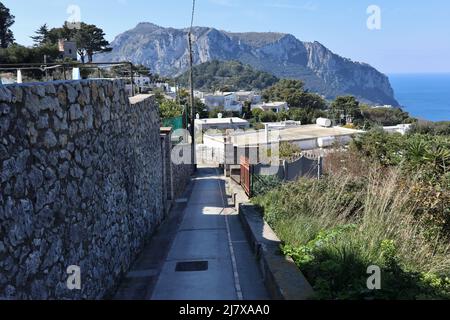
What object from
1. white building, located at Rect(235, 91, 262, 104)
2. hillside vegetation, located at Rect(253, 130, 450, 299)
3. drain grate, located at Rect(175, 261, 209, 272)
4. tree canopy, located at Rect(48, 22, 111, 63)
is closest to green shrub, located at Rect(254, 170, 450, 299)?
hillside vegetation, located at Rect(253, 130, 450, 299)

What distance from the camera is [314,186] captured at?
9.48 m

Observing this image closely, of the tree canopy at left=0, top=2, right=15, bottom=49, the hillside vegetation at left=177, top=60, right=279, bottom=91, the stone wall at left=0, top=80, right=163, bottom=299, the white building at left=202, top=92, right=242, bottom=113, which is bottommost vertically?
the stone wall at left=0, top=80, right=163, bottom=299

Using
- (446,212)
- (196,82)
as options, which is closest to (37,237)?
(446,212)

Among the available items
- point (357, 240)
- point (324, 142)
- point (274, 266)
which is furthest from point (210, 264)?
point (324, 142)

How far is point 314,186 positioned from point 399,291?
4.85m

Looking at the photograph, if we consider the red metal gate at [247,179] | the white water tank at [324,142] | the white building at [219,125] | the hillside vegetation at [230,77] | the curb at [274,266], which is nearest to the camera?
the curb at [274,266]

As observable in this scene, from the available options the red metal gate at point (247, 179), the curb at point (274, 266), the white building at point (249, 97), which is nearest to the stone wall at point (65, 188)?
the curb at point (274, 266)

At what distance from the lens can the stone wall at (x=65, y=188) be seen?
343 centimetres

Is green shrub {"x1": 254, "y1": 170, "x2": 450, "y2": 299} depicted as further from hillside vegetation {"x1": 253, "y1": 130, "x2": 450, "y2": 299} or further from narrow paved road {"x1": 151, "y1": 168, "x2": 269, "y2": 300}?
narrow paved road {"x1": 151, "y1": 168, "x2": 269, "y2": 300}

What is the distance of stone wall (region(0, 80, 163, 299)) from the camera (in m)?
3.43

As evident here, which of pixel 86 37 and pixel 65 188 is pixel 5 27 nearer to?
pixel 86 37

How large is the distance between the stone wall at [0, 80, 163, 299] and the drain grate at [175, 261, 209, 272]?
81 centimetres

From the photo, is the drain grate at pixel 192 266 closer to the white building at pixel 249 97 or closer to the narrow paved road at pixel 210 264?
the narrow paved road at pixel 210 264
